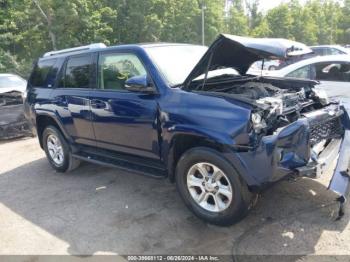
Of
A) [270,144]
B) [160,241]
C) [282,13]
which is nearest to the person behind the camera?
[270,144]

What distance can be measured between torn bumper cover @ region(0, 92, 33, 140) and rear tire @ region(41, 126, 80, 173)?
317 centimetres

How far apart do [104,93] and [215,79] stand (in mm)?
1432

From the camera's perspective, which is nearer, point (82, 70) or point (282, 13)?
point (82, 70)

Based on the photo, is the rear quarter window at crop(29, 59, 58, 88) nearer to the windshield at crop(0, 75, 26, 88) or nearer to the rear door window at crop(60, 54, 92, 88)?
the rear door window at crop(60, 54, 92, 88)

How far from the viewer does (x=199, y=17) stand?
124ft

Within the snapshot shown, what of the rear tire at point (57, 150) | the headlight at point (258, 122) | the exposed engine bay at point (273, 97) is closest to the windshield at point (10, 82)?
the rear tire at point (57, 150)

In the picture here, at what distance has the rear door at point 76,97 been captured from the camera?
5.49 meters

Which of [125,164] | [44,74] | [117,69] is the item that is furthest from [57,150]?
[117,69]

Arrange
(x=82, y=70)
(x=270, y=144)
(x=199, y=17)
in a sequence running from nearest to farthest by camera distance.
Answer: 1. (x=270, y=144)
2. (x=82, y=70)
3. (x=199, y=17)

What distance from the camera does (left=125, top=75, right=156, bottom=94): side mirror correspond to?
14.3 ft

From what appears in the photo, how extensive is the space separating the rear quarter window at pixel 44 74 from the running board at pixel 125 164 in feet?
4.30

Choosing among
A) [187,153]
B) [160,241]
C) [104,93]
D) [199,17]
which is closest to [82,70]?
[104,93]

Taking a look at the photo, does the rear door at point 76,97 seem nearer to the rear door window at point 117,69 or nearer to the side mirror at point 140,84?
the rear door window at point 117,69

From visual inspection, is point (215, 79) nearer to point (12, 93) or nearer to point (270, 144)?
point (270, 144)
